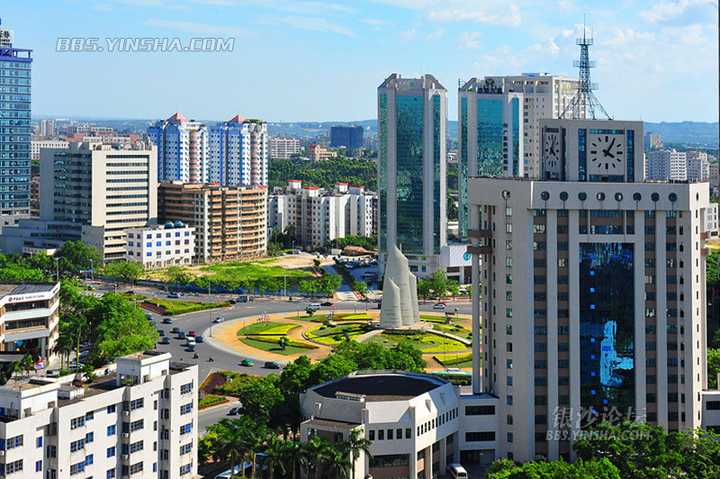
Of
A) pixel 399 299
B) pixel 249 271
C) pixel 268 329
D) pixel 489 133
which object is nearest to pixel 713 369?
pixel 399 299

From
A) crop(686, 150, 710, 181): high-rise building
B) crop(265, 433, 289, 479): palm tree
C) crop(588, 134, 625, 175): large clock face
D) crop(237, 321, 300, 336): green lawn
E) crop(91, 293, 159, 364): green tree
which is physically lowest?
crop(265, 433, 289, 479): palm tree

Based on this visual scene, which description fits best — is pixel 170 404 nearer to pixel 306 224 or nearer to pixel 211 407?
pixel 211 407

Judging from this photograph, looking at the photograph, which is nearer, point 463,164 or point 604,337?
point 604,337

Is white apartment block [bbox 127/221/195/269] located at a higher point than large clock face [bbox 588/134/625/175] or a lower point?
lower

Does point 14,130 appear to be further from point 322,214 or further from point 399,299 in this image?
point 399,299

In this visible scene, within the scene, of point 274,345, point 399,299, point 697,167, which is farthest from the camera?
point 697,167

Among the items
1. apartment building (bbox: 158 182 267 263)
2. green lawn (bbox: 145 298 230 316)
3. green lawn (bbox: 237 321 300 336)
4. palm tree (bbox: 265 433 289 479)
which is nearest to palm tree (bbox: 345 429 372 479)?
palm tree (bbox: 265 433 289 479)

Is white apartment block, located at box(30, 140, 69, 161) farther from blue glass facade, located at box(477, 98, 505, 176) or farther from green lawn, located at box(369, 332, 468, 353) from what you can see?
green lawn, located at box(369, 332, 468, 353)

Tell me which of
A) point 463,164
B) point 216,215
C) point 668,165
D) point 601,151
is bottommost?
point 601,151
